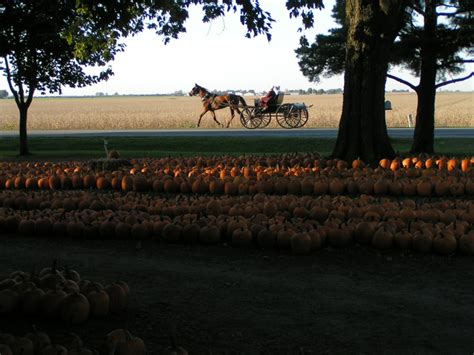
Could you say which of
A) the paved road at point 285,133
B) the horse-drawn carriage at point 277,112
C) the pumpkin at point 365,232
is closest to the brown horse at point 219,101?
the horse-drawn carriage at point 277,112

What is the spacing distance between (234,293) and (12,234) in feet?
12.5

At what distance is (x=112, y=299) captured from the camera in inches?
197

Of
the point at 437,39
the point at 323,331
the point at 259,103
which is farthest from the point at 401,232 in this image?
the point at 259,103

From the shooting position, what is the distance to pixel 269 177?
11125 millimetres

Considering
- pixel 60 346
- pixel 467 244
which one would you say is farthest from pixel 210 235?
pixel 60 346

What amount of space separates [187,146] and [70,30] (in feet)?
37.0

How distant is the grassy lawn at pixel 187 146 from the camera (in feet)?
69.7

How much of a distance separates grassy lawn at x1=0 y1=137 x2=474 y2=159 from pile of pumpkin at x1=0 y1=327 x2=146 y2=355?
1584 cm

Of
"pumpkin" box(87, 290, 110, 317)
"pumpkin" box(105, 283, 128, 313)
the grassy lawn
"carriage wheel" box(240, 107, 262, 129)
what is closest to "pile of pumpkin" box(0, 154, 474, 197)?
"pumpkin" box(105, 283, 128, 313)

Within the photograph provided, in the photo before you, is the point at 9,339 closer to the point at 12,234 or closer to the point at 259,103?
the point at 12,234

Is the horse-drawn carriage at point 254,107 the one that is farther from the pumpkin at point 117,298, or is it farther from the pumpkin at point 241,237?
the pumpkin at point 117,298

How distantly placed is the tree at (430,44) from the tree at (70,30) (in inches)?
254

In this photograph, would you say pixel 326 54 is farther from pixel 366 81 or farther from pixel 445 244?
pixel 445 244

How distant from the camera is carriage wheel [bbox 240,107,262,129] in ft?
114
